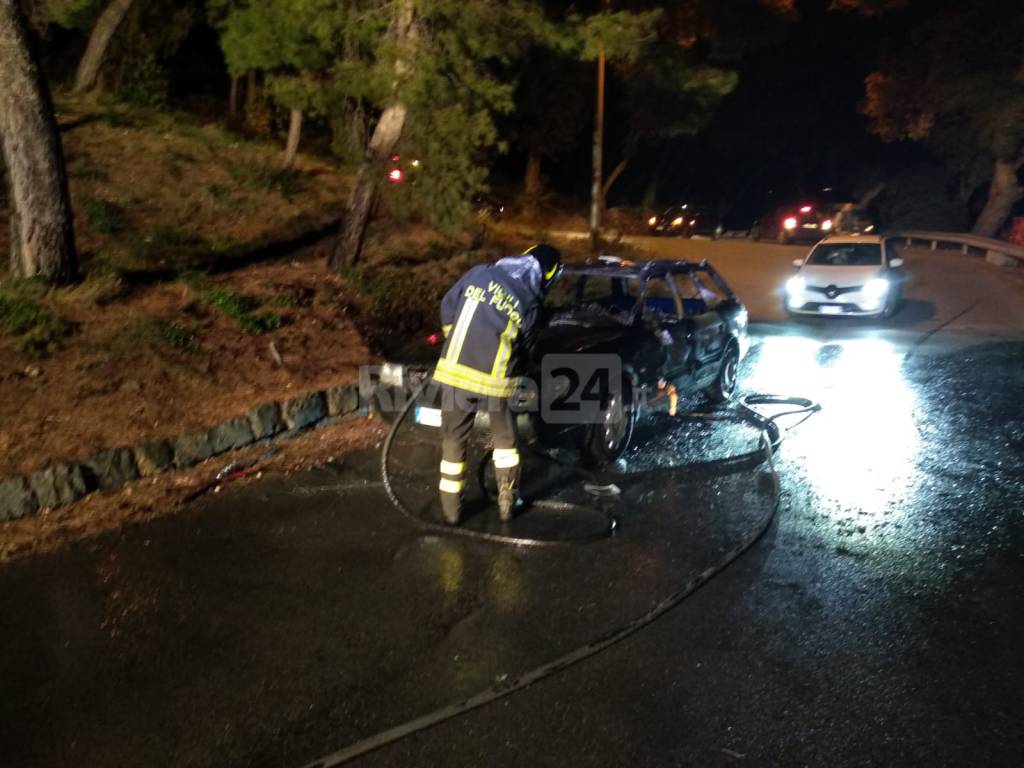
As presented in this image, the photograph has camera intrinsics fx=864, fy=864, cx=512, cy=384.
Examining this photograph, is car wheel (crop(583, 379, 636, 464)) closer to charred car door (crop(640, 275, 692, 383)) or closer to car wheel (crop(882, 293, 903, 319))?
charred car door (crop(640, 275, 692, 383))

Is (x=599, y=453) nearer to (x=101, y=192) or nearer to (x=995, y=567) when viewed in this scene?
(x=995, y=567)

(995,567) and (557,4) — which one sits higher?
(557,4)

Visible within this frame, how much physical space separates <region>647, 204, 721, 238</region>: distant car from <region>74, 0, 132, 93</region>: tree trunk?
A: 17805mm

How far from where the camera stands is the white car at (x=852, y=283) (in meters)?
14.9

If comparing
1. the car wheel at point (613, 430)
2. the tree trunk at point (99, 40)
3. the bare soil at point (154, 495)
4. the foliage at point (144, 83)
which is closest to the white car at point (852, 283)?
the car wheel at point (613, 430)

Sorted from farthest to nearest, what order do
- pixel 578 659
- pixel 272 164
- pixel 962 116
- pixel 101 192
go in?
pixel 962 116 < pixel 272 164 < pixel 101 192 < pixel 578 659

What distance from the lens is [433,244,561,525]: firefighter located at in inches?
204

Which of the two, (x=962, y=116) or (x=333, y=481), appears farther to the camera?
(x=962, y=116)

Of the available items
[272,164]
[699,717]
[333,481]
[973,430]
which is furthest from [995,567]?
[272,164]

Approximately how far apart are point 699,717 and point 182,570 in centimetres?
310

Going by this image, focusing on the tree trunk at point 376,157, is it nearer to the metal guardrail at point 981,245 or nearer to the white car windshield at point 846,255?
the white car windshield at point 846,255

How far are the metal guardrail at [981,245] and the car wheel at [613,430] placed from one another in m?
19.6

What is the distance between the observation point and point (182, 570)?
5059 millimetres

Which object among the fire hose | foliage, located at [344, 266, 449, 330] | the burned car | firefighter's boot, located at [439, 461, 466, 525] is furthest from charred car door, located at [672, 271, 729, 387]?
foliage, located at [344, 266, 449, 330]
